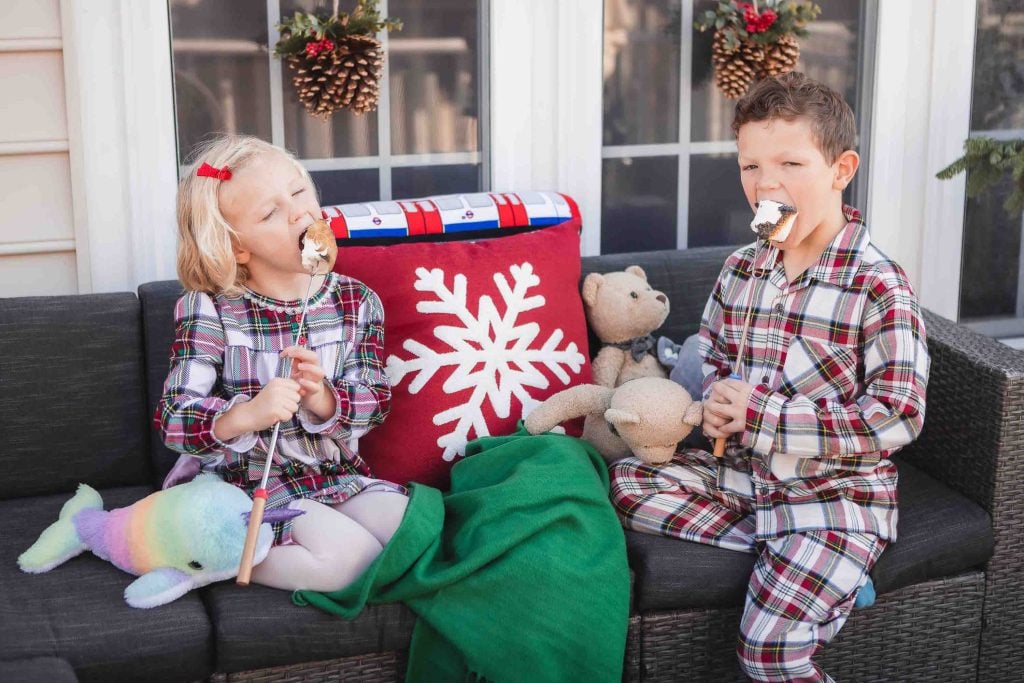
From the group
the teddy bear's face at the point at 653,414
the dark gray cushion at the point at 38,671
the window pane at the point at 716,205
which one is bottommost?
the dark gray cushion at the point at 38,671

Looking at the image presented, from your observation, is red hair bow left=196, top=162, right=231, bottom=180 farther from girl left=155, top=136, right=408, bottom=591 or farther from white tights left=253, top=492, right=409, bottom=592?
white tights left=253, top=492, right=409, bottom=592

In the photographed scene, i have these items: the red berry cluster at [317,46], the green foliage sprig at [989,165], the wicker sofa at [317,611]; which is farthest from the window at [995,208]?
the red berry cluster at [317,46]

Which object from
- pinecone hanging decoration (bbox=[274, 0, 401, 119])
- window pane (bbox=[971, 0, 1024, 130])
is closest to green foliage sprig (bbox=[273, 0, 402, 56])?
pinecone hanging decoration (bbox=[274, 0, 401, 119])

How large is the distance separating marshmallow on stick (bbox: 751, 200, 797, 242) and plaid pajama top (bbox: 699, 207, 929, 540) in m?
0.13

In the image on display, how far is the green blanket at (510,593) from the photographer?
6.55 ft

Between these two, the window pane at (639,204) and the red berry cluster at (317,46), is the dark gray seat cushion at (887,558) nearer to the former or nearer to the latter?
the window pane at (639,204)

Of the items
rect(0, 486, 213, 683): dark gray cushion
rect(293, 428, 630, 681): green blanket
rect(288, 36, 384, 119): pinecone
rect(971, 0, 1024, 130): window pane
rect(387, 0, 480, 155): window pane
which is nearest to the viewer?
rect(0, 486, 213, 683): dark gray cushion

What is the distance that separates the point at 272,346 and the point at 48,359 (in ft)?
1.64

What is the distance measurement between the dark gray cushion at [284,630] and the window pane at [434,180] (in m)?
1.21

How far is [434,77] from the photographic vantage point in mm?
2908

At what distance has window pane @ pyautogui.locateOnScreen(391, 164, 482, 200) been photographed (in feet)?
9.64

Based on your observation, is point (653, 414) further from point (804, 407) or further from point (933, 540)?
point (933, 540)

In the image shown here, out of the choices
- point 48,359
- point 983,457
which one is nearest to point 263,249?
point 48,359

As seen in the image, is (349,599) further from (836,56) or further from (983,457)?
(836,56)
